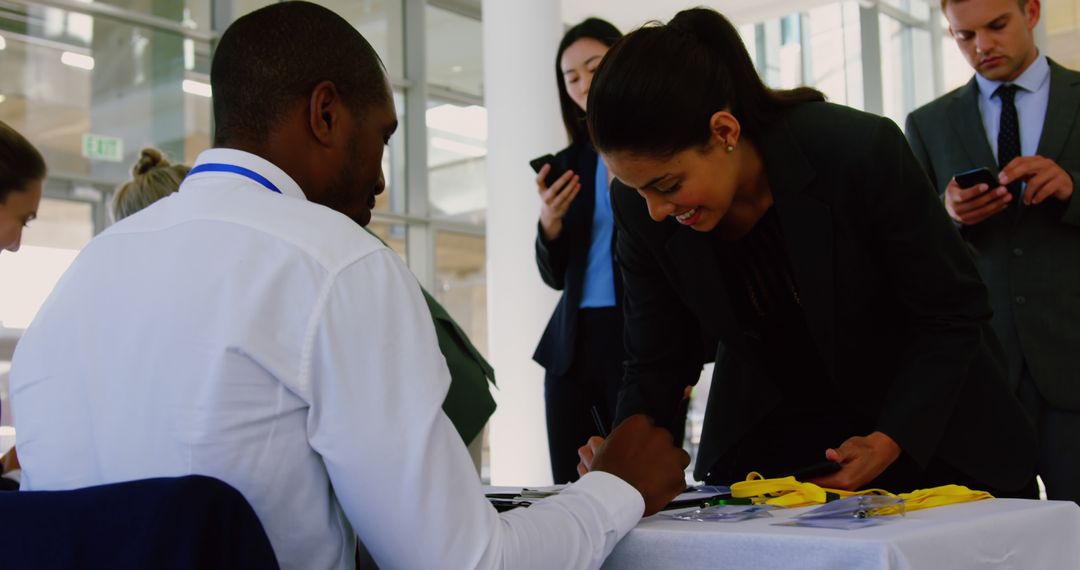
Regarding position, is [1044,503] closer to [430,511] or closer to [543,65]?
[430,511]

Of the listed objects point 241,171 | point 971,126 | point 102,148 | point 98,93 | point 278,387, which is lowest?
point 278,387

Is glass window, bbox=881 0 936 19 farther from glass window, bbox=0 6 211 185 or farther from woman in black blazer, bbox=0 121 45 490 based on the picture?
woman in black blazer, bbox=0 121 45 490

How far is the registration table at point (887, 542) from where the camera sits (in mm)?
1122

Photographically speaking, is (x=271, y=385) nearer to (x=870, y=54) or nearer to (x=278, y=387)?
(x=278, y=387)

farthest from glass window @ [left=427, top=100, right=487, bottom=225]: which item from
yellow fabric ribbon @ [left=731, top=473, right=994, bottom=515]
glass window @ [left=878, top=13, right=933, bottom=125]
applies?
yellow fabric ribbon @ [left=731, top=473, right=994, bottom=515]

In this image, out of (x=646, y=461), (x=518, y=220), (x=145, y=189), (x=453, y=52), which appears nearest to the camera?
(x=646, y=461)

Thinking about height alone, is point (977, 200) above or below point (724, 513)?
above

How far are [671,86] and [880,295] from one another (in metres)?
0.53

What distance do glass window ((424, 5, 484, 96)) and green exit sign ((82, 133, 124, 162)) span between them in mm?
3004

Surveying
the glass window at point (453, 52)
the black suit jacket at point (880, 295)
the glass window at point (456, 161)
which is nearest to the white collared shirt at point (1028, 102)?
the black suit jacket at point (880, 295)

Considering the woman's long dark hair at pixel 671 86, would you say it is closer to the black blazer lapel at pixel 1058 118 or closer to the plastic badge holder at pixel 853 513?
the plastic badge holder at pixel 853 513

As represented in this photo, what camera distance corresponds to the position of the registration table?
1122 millimetres

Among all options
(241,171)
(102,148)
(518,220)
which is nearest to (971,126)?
(241,171)

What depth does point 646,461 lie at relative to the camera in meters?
1.41
